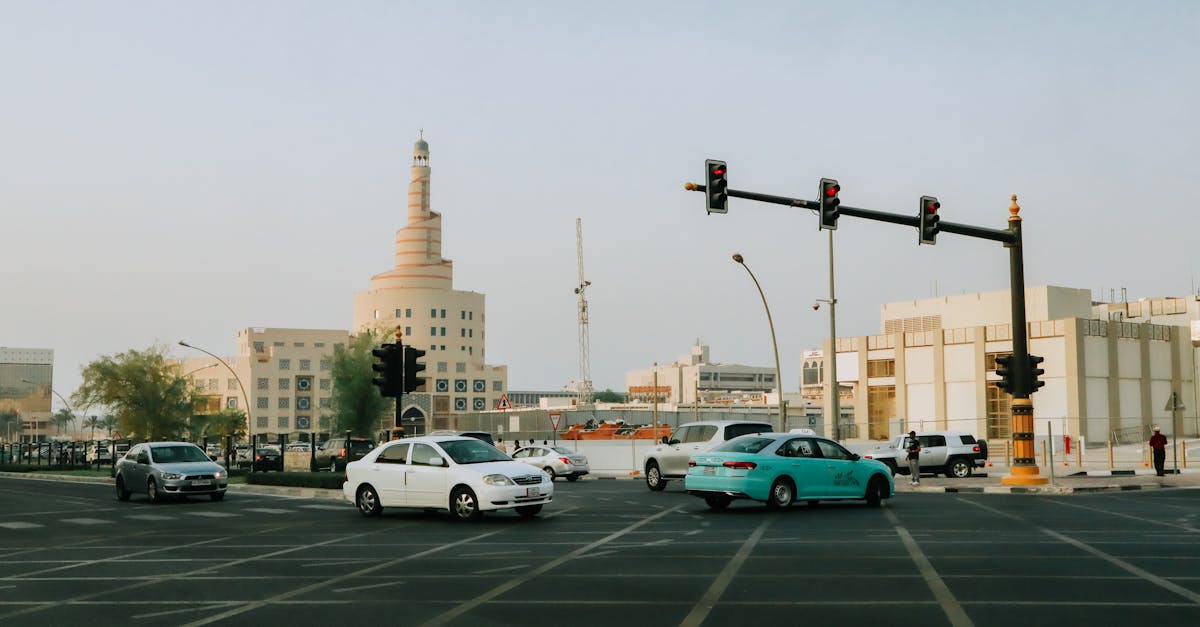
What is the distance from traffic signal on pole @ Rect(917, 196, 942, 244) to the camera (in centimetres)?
2534

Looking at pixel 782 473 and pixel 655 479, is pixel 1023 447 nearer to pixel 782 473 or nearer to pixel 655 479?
pixel 655 479

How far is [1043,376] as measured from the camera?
6831cm

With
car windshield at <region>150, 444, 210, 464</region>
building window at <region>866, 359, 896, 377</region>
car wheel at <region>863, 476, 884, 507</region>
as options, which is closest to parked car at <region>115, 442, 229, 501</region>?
car windshield at <region>150, 444, 210, 464</region>

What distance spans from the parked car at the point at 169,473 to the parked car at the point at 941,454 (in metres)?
21.8

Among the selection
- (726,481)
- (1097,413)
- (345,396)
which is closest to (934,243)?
(726,481)

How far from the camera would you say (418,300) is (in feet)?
578

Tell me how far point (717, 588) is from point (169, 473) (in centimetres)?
2124

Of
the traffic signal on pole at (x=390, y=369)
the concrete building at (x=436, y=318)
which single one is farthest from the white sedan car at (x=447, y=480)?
the concrete building at (x=436, y=318)

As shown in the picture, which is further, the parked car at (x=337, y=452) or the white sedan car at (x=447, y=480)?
the parked car at (x=337, y=452)

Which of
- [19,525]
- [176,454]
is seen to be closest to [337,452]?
[176,454]

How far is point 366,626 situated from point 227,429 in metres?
138

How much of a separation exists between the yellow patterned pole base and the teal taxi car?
21.3 ft

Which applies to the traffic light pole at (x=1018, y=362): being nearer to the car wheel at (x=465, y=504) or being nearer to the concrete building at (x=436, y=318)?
the car wheel at (x=465, y=504)

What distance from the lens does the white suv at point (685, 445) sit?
29672mm
